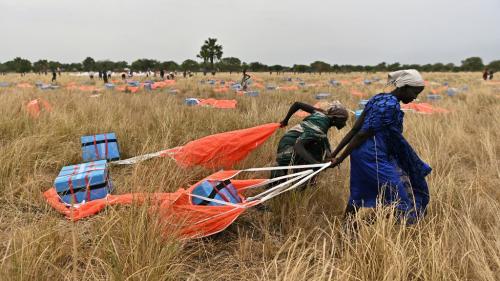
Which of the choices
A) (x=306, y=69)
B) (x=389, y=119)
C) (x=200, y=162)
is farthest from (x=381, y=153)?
(x=306, y=69)

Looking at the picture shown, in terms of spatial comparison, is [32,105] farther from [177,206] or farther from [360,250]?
[360,250]

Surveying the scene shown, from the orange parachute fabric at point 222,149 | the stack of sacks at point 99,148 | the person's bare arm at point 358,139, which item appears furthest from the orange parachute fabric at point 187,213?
the stack of sacks at point 99,148

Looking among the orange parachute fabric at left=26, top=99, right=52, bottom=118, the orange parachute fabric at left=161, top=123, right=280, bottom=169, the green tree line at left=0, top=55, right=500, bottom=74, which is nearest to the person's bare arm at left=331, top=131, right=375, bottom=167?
the orange parachute fabric at left=161, top=123, right=280, bottom=169

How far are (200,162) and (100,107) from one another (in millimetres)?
4060

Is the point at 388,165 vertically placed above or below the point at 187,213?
above

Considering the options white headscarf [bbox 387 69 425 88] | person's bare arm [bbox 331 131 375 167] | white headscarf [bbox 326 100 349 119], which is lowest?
person's bare arm [bbox 331 131 375 167]

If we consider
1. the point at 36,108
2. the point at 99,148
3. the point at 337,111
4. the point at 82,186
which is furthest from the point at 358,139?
the point at 36,108

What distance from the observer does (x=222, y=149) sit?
4.11m

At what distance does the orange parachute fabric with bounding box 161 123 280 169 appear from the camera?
406cm

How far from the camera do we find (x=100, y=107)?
282 inches

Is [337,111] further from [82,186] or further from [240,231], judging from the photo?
[82,186]

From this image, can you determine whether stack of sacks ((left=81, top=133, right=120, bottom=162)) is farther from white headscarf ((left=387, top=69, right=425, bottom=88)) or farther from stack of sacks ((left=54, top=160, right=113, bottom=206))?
white headscarf ((left=387, top=69, right=425, bottom=88))

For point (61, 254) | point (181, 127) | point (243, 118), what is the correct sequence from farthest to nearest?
point (243, 118) → point (181, 127) → point (61, 254)

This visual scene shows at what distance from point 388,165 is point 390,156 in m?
0.09
